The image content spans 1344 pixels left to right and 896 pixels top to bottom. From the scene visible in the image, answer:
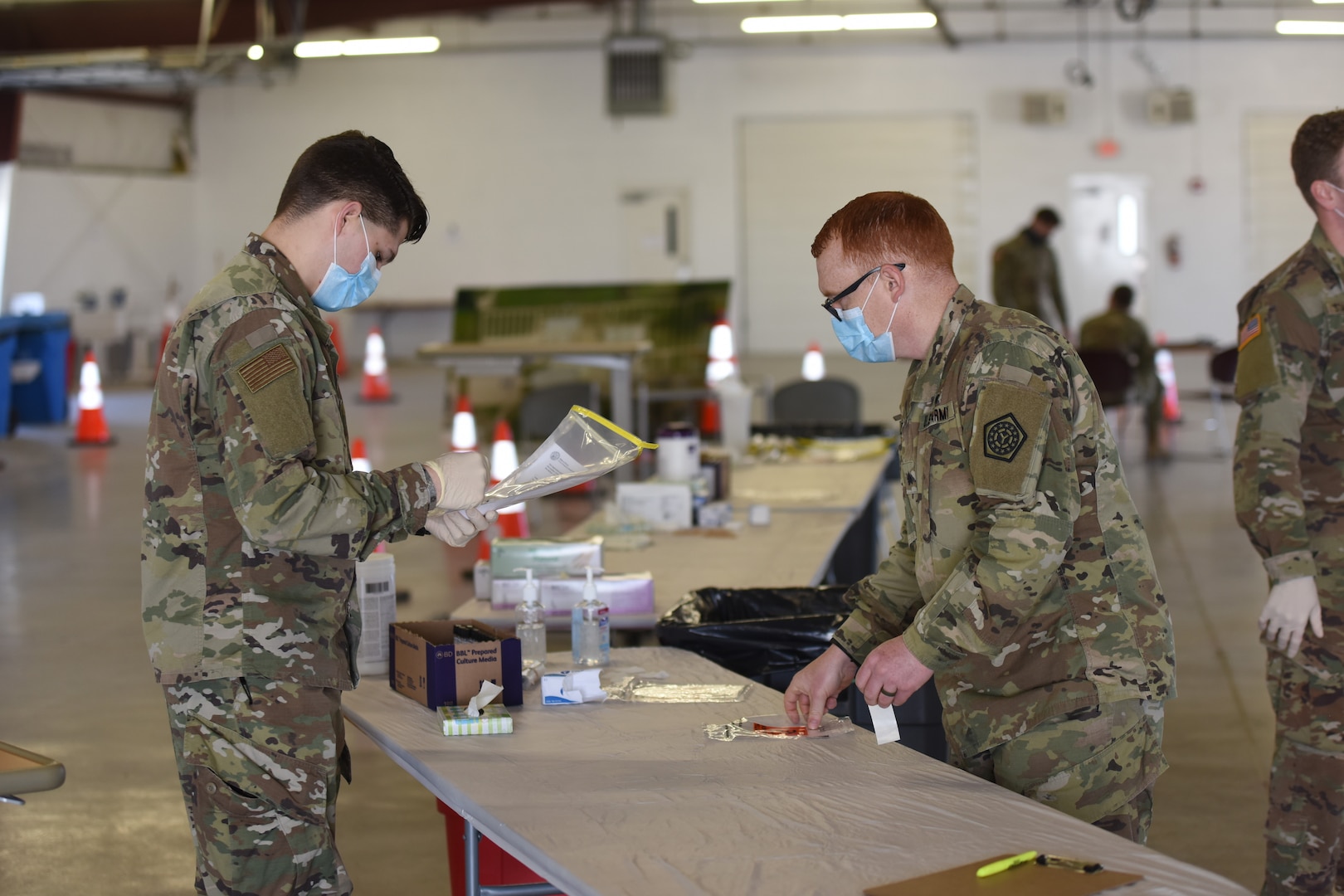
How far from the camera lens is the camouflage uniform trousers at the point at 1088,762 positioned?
197 cm

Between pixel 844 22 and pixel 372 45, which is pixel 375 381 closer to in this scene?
pixel 372 45

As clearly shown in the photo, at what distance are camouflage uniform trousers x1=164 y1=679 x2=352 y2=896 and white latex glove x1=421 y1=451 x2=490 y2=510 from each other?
1.17 feet

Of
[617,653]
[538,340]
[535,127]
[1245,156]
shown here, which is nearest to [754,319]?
[535,127]

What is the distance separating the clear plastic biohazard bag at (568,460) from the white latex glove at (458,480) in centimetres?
4

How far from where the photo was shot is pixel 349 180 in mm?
2055

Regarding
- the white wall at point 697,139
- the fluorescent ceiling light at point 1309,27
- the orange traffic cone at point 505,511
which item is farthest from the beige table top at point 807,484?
the white wall at point 697,139

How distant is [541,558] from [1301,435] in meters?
1.66

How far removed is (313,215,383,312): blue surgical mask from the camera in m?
2.11

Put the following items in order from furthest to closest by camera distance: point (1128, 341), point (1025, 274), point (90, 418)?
point (90, 418)
point (1025, 274)
point (1128, 341)

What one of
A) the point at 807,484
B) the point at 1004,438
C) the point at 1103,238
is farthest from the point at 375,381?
the point at 1004,438

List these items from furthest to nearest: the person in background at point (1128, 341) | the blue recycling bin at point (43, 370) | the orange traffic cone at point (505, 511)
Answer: the blue recycling bin at point (43, 370) → the person in background at point (1128, 341) → the orange traffic cone at point (505, 511)

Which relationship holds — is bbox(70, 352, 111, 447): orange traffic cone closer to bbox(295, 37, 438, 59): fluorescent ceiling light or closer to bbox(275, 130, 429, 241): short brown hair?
bbox(295, 37, 438, 59): fluorescent ceiling light

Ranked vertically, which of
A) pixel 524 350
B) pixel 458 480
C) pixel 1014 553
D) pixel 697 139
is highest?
pixel 697 139

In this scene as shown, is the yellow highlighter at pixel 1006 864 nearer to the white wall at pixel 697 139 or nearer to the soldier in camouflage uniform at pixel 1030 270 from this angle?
the soldier in camouflage uniform at pixel 1030 270
